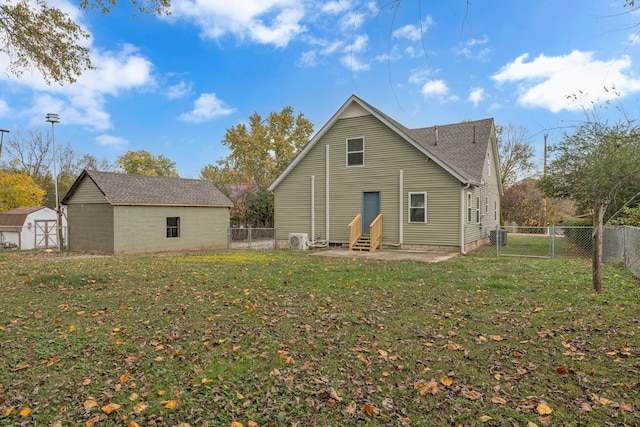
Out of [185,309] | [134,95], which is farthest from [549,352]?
[134,95]

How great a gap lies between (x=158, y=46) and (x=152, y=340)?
12.9m

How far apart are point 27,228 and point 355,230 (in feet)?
88.5

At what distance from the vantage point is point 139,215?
677 inches

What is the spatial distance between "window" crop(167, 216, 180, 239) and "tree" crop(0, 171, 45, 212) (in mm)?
22448

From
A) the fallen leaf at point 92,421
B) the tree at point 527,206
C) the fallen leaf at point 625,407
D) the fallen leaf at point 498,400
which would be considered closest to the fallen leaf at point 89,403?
the fallen leaf at point 92,421

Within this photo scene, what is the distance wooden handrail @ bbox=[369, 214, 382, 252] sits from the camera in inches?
573

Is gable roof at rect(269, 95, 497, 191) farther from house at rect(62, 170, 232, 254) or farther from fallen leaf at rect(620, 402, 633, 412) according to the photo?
fallen leaf at rect(620, 402, 633, 412)

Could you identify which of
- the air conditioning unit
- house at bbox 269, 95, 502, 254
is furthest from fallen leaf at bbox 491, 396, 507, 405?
the air conditioning unit

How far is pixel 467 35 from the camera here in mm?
2279

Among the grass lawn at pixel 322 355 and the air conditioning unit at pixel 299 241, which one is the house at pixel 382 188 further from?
the grass lawn at pixel 322 355

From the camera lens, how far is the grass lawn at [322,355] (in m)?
2.80

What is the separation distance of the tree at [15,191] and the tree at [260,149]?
49.7 ft

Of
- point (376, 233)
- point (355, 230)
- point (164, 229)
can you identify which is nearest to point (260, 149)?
point (164, 229)

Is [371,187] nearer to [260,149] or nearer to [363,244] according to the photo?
[363,244]
